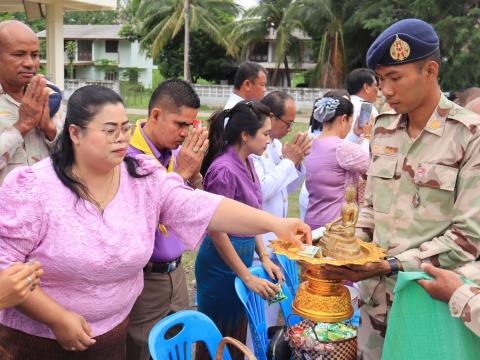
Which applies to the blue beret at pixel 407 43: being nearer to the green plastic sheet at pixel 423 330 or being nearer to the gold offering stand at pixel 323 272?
the gold offering stand at pixel 323 272

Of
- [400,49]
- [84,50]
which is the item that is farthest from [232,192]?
[84,50]

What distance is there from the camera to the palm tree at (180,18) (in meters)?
26.9

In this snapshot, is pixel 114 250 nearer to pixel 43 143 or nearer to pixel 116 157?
pixel 116 157

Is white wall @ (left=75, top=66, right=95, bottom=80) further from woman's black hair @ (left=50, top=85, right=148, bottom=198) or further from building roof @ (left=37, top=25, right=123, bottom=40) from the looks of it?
woman's black hair @ (left=50, top=85, right=148, bottom=198)

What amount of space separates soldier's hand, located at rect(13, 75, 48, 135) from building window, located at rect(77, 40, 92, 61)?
147 ft

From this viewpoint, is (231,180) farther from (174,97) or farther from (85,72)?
(85,72)

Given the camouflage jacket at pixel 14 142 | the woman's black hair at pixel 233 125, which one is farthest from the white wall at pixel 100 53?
the camouflage jacket at pixel 14 142

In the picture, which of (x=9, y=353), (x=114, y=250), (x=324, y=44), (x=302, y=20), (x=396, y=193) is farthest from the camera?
(x=302, y=20)

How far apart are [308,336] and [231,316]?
1211 millimetres

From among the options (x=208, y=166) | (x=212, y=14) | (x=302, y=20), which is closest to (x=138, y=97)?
(x=212, y=14)

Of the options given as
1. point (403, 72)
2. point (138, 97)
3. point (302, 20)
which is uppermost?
point (302, 20)

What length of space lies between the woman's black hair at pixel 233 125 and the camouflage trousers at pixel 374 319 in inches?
47.9

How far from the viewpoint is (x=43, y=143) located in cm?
268

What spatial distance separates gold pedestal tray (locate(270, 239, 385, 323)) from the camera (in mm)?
1937
